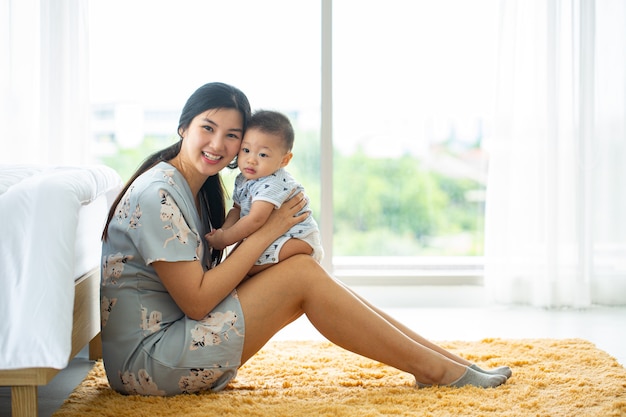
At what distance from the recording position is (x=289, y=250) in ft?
6.90

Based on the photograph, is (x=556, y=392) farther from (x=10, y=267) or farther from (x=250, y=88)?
(x=250, y=88)

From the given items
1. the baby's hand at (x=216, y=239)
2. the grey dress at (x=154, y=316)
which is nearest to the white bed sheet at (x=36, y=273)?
the grey dress at (x=154, y=316)

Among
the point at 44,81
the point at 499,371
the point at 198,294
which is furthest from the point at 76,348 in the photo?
the point at 44,81

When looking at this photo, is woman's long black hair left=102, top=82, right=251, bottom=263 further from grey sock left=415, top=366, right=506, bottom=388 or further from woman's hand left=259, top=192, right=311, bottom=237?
grey sock left=415, top=366, right=506, bottom=388

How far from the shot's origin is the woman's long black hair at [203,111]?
81.6 inches

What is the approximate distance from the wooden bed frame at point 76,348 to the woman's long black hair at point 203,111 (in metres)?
0.21

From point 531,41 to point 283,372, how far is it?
218 centimetres

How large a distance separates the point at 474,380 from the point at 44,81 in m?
2.48

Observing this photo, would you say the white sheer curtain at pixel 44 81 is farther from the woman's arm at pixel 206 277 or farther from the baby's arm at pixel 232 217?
the woman's arm at pixel 206 277

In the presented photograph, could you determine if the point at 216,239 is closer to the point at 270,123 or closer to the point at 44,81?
the point at 270,123

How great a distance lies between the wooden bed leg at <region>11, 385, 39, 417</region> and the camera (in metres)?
1.68

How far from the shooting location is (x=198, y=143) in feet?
6.78

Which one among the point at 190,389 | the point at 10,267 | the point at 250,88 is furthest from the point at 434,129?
the point at 10,267

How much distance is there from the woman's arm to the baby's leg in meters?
0.05
